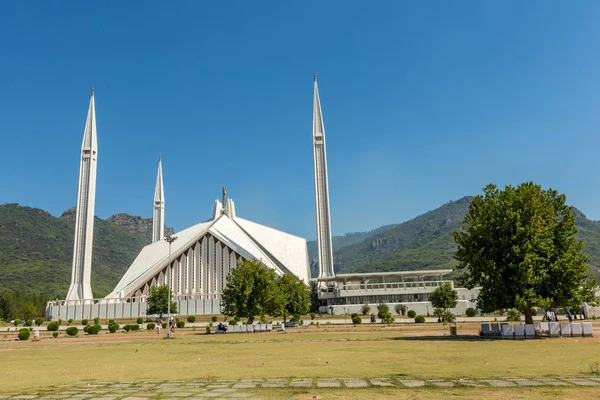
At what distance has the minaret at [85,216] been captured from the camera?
5606cm

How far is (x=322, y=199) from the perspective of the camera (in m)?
62.7

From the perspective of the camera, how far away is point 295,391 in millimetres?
6895

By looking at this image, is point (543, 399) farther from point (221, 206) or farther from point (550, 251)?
point (221, 206)

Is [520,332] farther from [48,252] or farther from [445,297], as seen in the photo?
[48,252]

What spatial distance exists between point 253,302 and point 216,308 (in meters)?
24.5

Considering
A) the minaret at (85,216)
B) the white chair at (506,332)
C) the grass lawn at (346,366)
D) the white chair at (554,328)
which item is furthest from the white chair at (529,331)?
the minaret at (85,216)

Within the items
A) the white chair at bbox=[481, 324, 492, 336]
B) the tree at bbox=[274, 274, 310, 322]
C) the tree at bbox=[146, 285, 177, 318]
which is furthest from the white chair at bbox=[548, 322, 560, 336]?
the tree at bbox=[146, 285, 177, 318]

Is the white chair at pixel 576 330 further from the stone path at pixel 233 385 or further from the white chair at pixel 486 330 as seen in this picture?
the stone path at pixel 233 385

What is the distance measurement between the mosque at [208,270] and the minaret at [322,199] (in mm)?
124

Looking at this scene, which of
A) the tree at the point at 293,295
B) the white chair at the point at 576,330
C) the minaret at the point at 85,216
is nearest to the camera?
the white chair at the point at 576,330

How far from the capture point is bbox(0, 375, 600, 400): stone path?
6758 millimetres

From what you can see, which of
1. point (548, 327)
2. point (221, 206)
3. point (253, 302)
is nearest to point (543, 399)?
point (548, 327)

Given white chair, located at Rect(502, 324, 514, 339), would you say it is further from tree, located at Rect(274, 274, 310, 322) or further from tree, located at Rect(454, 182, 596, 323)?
tree, located at Rect(274, 274, 310, 322)

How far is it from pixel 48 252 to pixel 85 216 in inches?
2462
